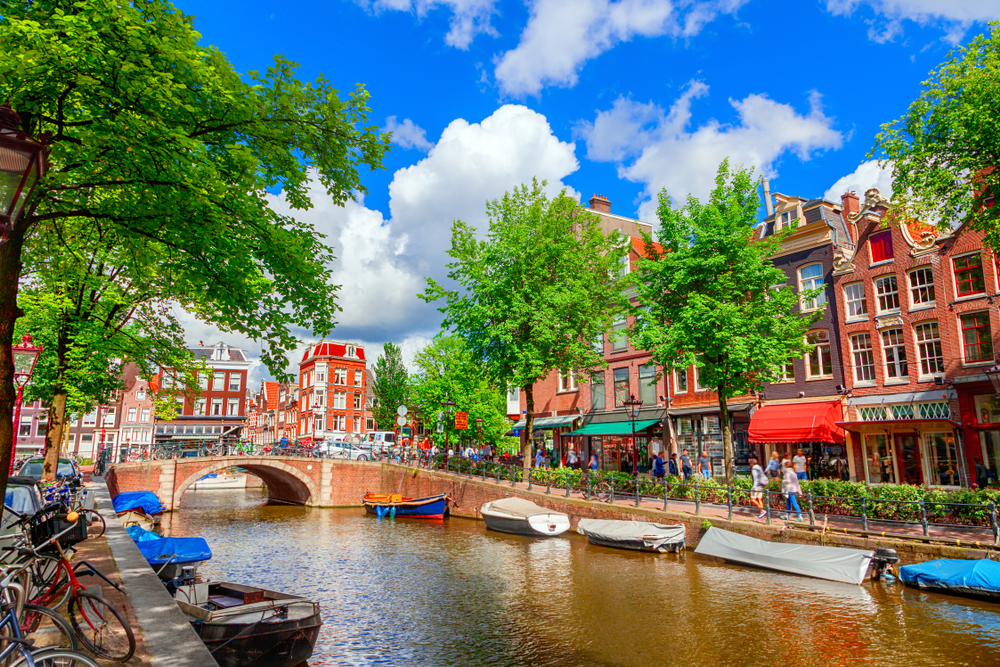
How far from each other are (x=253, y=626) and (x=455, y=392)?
3454 centimetres

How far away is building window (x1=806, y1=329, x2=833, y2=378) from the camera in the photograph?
2697cm

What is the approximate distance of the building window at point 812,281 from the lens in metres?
27.7

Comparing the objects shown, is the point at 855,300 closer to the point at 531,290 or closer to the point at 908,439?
the point at 908,439

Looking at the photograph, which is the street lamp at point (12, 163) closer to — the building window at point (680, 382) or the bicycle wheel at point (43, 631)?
Result: the bicycle wheel at point (43, 631)

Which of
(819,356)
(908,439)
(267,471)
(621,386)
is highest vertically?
(819,356)

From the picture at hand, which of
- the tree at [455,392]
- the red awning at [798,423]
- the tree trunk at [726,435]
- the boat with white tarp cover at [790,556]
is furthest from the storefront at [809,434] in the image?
the tree at [455,392]

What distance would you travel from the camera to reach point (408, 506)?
103ft

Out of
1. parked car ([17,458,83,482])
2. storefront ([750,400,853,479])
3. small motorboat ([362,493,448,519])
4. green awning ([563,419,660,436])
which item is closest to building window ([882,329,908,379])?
storefront ([750,400,853,479])

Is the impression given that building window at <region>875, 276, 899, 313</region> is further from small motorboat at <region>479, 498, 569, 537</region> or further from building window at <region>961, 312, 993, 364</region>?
small motorboat at <region>479, 498, 569, 537</region>

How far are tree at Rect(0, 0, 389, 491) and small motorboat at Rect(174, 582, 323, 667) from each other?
393 cm

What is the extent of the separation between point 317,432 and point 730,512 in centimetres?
5640

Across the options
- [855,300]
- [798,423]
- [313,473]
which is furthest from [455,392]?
[855,300]

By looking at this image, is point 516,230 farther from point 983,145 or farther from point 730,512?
point 983,145

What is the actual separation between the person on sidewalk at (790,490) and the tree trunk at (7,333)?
18533 millimetres
